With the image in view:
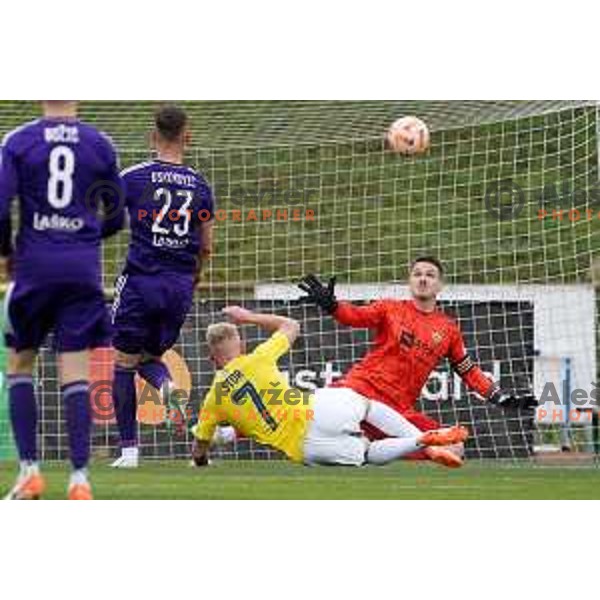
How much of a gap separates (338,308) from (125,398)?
108cm

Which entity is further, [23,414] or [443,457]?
[443,457]

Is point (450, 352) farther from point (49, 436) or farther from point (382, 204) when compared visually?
A: point (49, 436)

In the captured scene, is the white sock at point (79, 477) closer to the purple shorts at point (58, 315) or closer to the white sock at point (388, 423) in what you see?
the purple shorts at point (58, 315)

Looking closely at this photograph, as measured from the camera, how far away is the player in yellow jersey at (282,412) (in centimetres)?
862

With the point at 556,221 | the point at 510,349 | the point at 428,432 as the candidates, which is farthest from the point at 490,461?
the point at 428,432

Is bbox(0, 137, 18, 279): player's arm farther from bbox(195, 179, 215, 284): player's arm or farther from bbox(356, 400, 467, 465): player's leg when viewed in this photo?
bbox(356, 400, 467, 465): player's leg

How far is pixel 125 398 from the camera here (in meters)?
8.68

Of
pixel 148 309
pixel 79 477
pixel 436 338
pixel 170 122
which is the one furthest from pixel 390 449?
pixel 79 477

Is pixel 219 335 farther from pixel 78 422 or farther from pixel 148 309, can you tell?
pixel 78 422

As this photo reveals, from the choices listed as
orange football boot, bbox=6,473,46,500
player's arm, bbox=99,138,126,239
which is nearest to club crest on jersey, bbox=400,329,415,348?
player's arm, bbox=99,138,126,239

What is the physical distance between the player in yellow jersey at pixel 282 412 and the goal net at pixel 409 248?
1.41 m

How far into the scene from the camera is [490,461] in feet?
35.4

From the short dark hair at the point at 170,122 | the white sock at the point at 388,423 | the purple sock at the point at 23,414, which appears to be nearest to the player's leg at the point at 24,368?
the purple sock at the point at 23,414

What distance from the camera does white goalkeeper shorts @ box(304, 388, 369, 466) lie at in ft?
28.9
